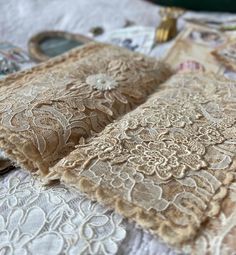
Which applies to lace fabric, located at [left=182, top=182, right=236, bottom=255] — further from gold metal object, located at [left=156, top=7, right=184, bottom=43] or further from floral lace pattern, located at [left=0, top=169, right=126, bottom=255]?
gold metal object, located at [left=156, top=7, right=184, bottom=43]

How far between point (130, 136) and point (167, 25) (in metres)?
0.76

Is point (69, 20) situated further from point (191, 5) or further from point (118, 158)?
point (118, 158)

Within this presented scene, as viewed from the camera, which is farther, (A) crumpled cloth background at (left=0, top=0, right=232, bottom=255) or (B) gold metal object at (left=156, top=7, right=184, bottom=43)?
(B) gold metal object at (left=156, top=7, right=184, bottom=43)

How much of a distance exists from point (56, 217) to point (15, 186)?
10 cm

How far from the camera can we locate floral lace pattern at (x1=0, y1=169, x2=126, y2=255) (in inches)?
21.0
